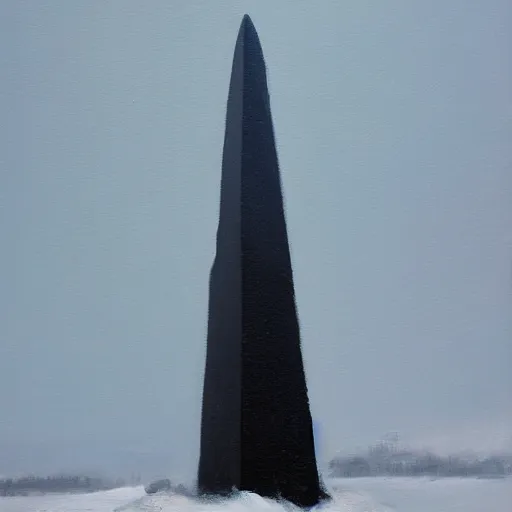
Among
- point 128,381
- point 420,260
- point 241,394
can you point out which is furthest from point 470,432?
point 128,381

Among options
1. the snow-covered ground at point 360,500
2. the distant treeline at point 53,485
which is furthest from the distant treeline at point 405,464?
the distant treeline at point 53,485

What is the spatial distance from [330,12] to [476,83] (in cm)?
45

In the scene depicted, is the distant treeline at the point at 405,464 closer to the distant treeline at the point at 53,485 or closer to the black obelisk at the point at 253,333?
the black obelisk at the point at 253,333

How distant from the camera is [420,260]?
5.99 ft

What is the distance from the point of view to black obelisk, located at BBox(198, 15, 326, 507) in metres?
1.63

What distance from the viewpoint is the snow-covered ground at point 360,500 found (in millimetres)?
1596

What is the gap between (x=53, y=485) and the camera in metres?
1.65

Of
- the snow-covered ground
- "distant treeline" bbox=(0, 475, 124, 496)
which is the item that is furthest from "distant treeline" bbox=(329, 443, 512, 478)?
"distant treeline" bbox=(0, 475, 124, 496)

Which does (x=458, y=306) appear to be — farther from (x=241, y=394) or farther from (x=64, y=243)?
(x=64, y=243)

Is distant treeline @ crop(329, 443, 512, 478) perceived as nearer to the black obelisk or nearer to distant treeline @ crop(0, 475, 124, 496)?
the black obelisk

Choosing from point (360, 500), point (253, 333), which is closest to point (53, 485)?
point (253, 333)

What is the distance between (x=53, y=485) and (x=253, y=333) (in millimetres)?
612

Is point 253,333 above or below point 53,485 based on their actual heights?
above

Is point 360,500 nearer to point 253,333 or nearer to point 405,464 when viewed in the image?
point 405,464
